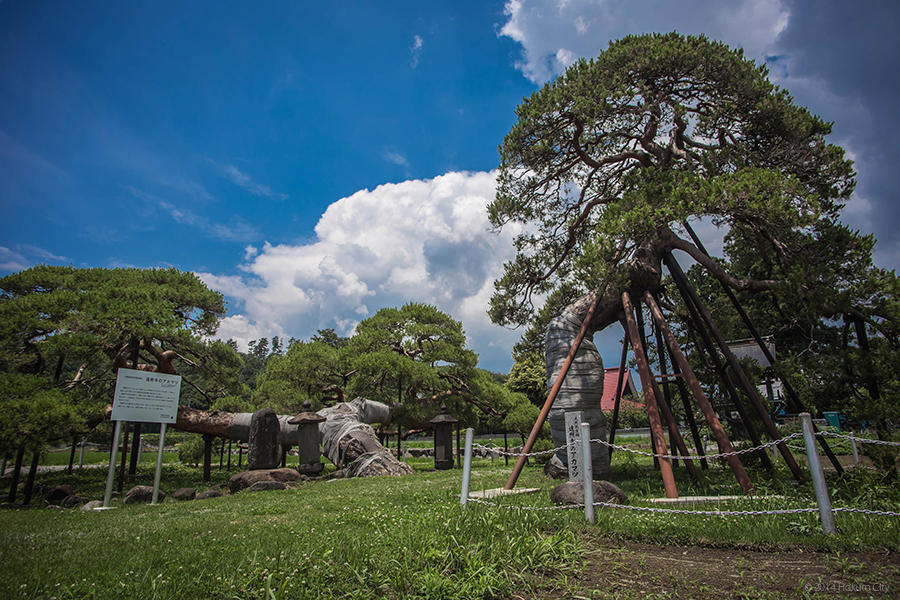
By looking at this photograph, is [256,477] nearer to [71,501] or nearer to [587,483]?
[71,501]

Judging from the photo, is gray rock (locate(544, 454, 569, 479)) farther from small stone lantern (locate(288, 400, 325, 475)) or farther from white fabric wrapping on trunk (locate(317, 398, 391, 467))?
small stone lantern (locate(288, 400, 325, 475))

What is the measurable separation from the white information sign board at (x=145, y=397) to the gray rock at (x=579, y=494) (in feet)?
25.7

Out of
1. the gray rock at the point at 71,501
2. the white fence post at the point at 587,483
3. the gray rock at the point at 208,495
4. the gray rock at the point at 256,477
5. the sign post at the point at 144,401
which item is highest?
the sign post at the point at 144,401

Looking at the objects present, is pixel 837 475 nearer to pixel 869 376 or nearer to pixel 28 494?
pixel 869 376

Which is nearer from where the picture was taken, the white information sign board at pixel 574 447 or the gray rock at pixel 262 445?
the white information sign board at pixel 574 447

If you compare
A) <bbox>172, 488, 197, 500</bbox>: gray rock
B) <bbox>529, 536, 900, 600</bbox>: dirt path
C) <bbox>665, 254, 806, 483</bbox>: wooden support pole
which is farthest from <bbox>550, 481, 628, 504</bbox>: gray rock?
<bbox>172, 488, 197, 500</bbox>: gray rock

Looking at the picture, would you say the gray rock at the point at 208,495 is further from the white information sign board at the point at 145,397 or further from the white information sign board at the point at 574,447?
the white information sign board at the point at 574,447

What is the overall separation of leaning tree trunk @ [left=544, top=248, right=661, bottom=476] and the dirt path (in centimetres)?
541

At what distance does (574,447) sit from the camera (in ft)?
21.2

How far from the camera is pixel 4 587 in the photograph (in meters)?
3.13

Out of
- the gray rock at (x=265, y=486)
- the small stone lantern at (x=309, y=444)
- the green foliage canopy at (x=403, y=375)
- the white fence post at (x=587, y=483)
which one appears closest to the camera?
the white fence post at (x=587, y=483)

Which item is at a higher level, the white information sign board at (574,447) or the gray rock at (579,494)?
the white information sign board at (574,447)

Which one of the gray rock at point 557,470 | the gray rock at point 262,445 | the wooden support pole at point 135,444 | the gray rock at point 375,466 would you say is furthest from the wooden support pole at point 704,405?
the wooden support pole at point 135,444

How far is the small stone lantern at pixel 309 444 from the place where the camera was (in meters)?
13.1
